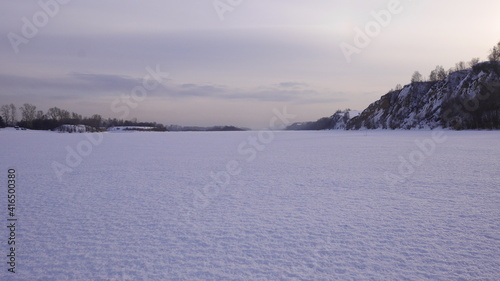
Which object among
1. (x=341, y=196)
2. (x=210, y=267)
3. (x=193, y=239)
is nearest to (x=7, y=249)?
(x=193, y=239)

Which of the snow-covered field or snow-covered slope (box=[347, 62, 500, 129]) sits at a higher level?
snow-covered slope (box=[347, 62, 500, 129])

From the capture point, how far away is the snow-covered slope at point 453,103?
52.1m

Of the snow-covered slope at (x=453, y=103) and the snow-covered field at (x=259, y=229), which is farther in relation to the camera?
the snow-covered slope at (x=453, y=103)

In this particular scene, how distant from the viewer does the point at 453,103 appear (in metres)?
58.2

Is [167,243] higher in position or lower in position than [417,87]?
lower

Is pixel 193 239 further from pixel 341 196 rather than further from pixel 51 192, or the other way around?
pixel 51 192

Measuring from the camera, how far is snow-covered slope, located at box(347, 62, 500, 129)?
2051 inches

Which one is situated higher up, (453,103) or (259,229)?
(453,103)

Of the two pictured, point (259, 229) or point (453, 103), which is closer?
point (259, 229)

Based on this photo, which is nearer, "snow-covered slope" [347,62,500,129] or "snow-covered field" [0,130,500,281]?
"snow-covered field" [0,130,500,281]

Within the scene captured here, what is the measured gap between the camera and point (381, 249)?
438cm

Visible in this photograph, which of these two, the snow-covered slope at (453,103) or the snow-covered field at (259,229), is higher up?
the snow-covered slope at (453,103)

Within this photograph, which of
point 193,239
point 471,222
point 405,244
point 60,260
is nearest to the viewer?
point 60,260

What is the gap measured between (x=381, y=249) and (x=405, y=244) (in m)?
0.50
